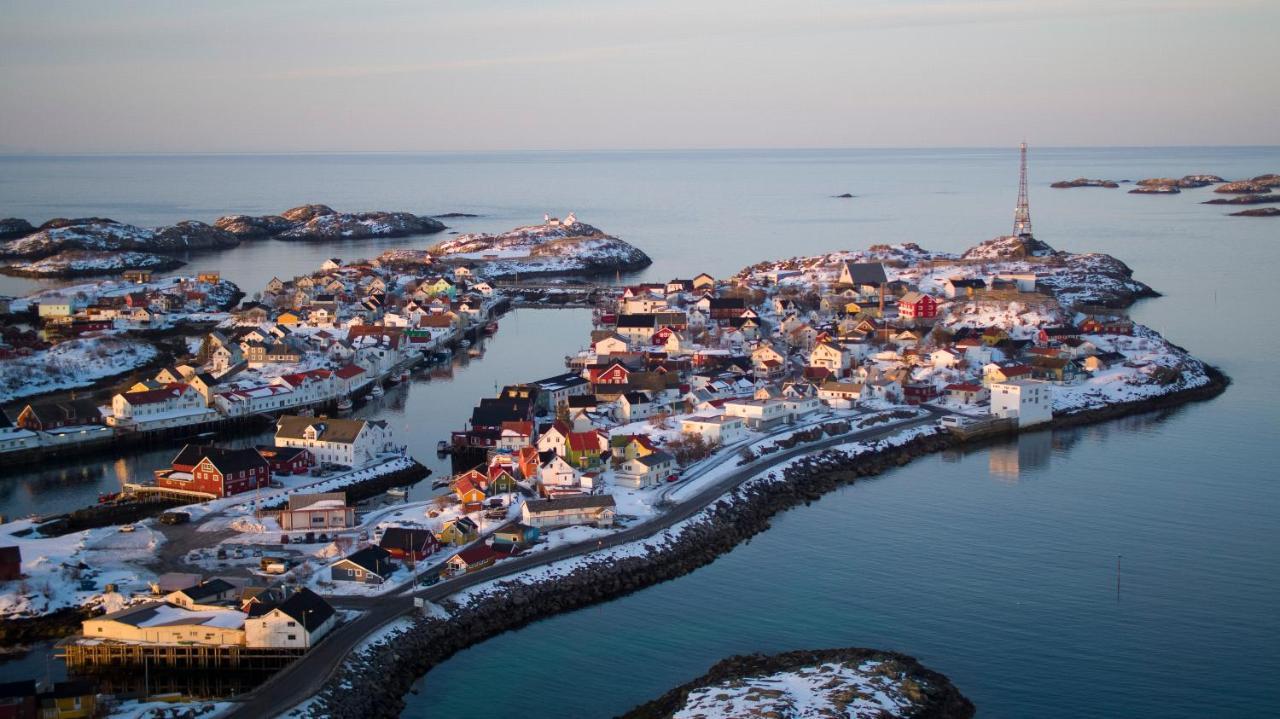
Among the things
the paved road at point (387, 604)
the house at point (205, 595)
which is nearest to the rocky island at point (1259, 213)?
the paved road at point (387, 604)

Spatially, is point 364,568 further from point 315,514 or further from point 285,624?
point 315,514

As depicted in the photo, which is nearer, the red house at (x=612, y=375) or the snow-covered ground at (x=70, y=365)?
the red house at (x=612, y=375)

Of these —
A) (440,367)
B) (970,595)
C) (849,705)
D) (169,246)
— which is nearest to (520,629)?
(849,705)

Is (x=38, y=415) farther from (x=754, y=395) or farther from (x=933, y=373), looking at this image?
(x=933, y=373)

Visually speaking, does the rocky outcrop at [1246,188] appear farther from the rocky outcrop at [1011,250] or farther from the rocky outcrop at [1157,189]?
the rocky outcrop at [1011,250]

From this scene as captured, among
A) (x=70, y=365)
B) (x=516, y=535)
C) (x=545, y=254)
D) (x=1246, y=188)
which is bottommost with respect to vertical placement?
(x=516, y=535)

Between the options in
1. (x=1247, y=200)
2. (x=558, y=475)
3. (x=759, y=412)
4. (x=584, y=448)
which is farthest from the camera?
(x=1247, y=200)

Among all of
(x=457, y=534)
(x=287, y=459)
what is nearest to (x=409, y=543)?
(x=457, y=534)
